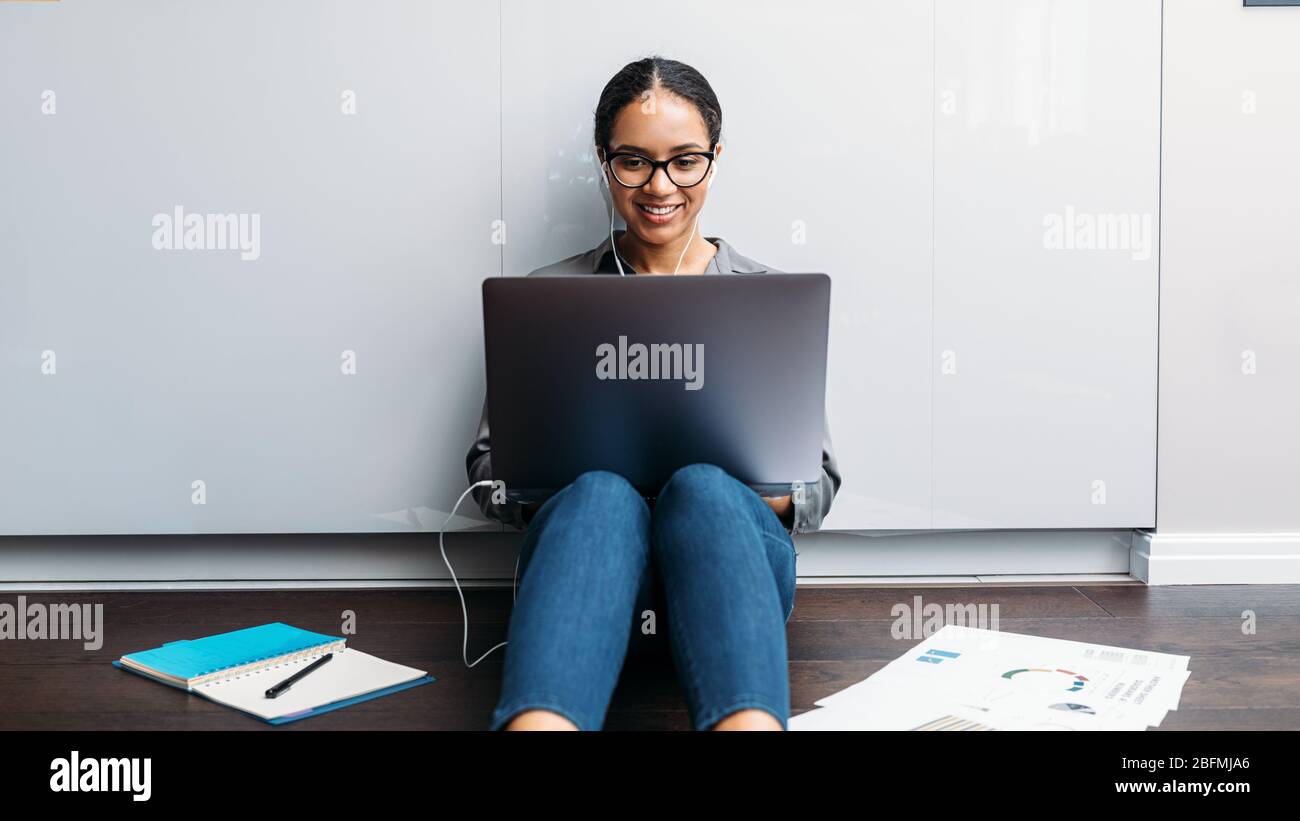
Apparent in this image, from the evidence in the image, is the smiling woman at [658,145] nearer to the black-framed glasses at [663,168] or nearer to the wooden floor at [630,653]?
the black-framed glasses at [663,168]

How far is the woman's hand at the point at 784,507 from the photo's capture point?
4.50ft

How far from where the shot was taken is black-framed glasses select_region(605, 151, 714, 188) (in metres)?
1.58

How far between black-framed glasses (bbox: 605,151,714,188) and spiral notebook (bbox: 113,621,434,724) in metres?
0.93

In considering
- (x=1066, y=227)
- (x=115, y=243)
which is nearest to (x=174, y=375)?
(x=115, y=243)

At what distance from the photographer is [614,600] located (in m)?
1.00

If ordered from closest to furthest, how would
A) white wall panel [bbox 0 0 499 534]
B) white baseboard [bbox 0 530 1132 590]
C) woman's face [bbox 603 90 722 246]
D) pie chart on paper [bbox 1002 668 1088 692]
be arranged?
pie chart on paper [bbox 1002 668 1088 692] < woman's face [bbox 603 90 722 246] < white wall panel [bbox 0 0 499 534] < white baseboard [bbox 0 530 1132 590]

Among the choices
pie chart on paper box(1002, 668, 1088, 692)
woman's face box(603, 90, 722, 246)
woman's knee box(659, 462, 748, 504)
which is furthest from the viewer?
woman's face box(603, 90, 722, 246)

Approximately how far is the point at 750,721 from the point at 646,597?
0.36m

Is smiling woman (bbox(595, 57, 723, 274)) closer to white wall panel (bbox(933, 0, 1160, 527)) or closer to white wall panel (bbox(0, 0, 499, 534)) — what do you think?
white wall panel (bbox(0, 0, 499, 534))

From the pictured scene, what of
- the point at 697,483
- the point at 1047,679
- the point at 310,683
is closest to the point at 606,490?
the point at 697,483

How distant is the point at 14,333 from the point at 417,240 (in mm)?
924

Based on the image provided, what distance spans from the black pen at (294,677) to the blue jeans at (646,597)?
1.67 feet

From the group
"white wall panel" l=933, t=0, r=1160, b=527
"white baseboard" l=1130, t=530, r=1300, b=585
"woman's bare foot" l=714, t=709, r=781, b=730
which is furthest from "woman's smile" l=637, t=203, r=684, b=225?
"white baseboard" l=1130, t=530, r=1300, b=585

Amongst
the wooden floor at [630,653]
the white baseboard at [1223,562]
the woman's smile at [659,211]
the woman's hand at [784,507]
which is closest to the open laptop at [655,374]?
the woman's hand at [784,507]
